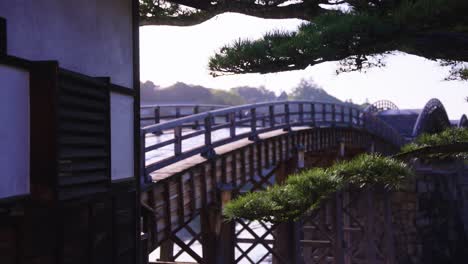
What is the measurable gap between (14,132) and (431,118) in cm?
4084

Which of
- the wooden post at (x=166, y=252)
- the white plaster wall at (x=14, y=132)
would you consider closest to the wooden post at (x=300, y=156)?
the wooden post at (x=166, y=252)

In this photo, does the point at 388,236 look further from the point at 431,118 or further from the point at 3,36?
the point at 431,118

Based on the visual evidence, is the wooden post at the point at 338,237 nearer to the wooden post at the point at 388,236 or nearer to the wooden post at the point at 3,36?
the wooden post at the point at 388,236

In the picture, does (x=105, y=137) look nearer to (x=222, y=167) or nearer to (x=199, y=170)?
(x=199, y=170)

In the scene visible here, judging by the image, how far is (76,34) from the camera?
5.61m

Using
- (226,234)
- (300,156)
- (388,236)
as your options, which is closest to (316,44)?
(226,234)

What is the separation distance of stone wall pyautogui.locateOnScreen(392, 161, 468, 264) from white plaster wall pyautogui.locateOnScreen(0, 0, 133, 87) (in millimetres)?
22719

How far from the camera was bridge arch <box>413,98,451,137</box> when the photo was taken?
39562 millimetres

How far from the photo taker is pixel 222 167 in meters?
12.4

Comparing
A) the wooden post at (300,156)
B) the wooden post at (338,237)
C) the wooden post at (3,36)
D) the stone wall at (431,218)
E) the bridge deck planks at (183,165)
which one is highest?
the wooden post at (3,36)

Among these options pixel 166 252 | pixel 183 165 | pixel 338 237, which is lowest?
pixel 166 252

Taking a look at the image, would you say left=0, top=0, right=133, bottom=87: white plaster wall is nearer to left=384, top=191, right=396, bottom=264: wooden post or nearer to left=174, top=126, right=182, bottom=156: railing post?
left=174, top=126, right=182, bottom=156: railing post

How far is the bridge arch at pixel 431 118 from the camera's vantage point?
39.6 metres

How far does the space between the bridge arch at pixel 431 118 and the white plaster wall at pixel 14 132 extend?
35.3 m
